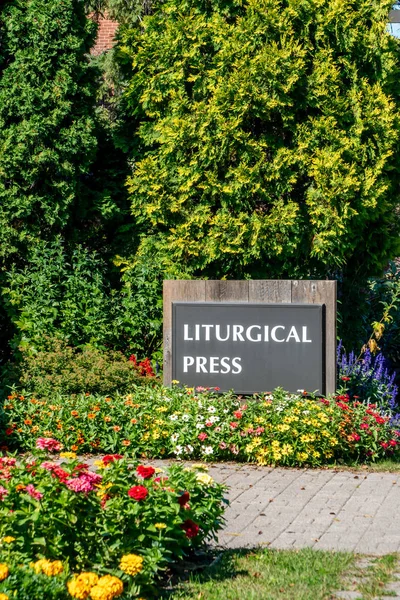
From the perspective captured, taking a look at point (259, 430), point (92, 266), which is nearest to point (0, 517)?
point (259, 430)

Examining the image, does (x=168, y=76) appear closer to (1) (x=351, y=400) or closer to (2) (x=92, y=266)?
(2) (x=92, y=266)

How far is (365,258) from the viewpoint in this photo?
34.0 feet

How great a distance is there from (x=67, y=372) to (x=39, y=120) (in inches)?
121

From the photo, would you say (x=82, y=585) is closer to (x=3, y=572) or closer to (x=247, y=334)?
(x=3, y=572)

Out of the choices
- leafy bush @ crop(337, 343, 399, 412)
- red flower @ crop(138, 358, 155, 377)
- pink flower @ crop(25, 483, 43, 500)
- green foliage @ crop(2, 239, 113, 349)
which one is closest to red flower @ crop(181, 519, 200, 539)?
pink flower @ crop(25, 483, 43, 500)

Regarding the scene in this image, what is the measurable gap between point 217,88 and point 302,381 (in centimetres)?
340

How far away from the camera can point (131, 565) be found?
3920 mm

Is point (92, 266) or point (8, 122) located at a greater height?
point (8, 122)

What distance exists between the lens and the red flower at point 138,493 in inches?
163

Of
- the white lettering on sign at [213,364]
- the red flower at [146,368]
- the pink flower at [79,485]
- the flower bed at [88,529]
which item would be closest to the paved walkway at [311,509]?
the flower bed at [88,529]

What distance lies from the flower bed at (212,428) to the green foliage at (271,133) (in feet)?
7.43

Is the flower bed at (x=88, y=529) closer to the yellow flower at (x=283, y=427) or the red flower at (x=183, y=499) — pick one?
the red flower at (x=183, y=499)

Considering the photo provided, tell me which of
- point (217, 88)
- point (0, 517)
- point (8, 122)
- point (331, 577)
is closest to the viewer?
point (0, 517)

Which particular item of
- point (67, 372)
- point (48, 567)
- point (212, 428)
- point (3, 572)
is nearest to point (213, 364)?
point (212, 428)
